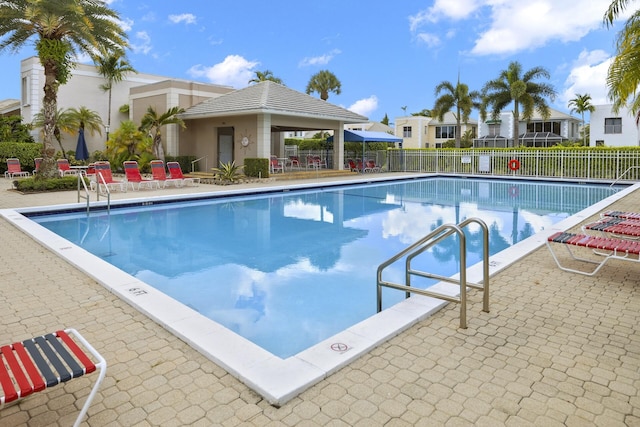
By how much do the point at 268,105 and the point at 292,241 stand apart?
43.0ft

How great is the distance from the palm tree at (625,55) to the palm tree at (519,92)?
81.4ft

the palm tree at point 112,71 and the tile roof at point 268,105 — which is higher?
the palm tree at point 112,71

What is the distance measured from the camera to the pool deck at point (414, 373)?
2.77 m

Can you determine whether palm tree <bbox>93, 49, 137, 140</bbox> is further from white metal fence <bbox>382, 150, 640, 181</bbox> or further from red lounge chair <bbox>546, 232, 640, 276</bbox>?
red lounge chair <bbox>546, 232, 640, 276</bbox>


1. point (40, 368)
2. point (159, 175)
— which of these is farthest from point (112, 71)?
point (40, 368)

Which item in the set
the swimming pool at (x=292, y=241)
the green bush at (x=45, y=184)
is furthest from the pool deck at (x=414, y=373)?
the green bush at (x=45, y=184)

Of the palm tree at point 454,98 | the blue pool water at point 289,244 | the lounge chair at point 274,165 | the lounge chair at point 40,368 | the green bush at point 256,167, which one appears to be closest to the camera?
the lounge chair at point 40,368

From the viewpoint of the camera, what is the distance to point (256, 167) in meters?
21.6

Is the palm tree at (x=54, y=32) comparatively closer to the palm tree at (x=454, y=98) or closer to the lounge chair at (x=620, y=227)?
the lounge chair at (x=620, y=227)

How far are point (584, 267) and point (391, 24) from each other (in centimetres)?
3348

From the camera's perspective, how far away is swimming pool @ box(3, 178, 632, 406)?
18.6 feet

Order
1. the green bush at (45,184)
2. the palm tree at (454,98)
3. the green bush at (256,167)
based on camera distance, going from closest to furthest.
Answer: the green bush at (45,184), the green bush at (256,167), the palm tree at (454,98)

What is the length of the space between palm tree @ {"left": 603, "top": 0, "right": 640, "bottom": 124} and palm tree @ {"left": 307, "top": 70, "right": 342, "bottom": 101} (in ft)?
118

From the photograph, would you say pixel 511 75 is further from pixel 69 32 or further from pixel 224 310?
pixel 224 310
